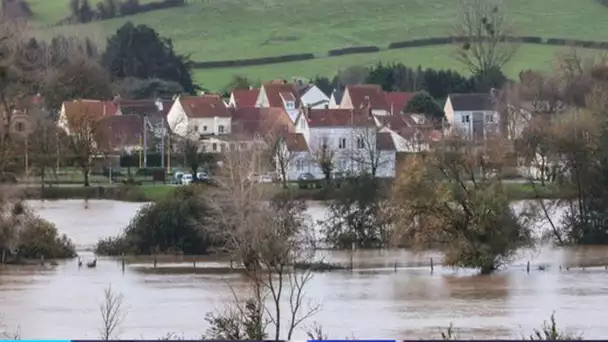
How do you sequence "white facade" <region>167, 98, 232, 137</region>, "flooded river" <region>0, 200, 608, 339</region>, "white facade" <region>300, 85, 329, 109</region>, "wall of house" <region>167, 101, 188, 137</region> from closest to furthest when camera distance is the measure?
"flooded river" <region>0, 200, 608, 339</region> → "wall of house" <region>167, 101, 188, 137</region> → "white facade" <region>167, 98, 232, 137</region> → "white facade" <region>300, 85, 329, 109</region>

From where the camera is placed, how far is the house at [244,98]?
64.8m

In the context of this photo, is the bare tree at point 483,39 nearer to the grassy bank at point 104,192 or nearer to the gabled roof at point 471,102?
the gabled roof at point 471,102

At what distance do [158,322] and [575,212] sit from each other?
49.7 ft

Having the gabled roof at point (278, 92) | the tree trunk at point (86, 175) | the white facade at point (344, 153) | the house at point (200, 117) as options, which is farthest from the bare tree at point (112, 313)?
the gabled roof at point (278, 92)

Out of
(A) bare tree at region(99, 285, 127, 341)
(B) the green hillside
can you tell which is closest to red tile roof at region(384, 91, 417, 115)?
(B) the green hillside

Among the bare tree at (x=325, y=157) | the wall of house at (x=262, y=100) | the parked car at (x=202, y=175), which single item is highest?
the wall of house at (x=262, y=100)

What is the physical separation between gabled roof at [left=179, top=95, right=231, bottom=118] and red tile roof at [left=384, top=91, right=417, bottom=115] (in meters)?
5.92

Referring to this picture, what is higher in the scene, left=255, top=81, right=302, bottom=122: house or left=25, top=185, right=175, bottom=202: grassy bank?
left=255, top=81, right=302, bottom=122: house

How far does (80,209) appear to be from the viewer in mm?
43125

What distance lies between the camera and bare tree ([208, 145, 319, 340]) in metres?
27.2

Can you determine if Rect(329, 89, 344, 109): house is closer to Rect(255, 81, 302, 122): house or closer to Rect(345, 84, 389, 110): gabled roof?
Rect(345, 84, 389, 110): gabled roof

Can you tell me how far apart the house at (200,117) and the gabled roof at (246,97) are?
11.7 feet

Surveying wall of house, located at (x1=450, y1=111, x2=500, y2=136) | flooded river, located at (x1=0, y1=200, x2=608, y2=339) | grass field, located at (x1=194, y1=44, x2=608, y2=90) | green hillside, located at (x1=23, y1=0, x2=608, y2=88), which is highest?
green hillside, located at (x1=23, y1=0, x2=608, y2=88)

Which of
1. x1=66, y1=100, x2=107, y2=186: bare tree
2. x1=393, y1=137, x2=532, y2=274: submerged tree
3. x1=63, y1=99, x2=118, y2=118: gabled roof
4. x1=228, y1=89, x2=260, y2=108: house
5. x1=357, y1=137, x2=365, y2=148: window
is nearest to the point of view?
x1=393, y1=137, x2=532, y2=274: submerged tree
